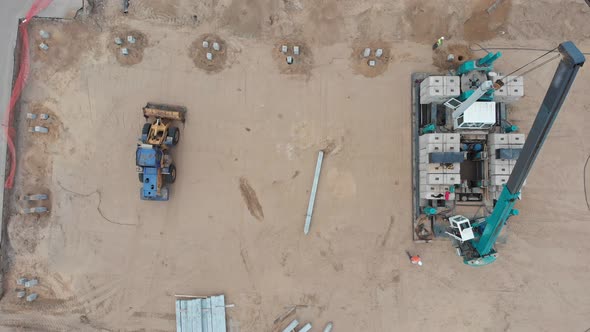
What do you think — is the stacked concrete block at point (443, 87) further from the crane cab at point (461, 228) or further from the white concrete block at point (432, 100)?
the crane cab at point (461, 228)

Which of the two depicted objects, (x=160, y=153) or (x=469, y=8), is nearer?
(x=160, y=153)

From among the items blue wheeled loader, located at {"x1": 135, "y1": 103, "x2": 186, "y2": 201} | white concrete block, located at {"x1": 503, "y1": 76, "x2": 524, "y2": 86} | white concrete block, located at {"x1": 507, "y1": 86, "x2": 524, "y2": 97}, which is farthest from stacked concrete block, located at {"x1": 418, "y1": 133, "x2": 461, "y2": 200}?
blue wheeled loader, located at {"x1": 135, "y1": 103, "x2": 186, "y2": 201}

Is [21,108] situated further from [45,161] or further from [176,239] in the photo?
[176,239]

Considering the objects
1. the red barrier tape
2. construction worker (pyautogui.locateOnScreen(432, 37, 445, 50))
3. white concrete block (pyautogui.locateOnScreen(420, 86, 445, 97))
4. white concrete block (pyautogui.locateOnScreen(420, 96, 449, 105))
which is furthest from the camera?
the red barrier tape

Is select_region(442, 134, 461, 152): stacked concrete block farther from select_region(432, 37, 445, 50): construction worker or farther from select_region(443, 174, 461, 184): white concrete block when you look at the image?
select_region(432, 37, 445, 50): construction worker

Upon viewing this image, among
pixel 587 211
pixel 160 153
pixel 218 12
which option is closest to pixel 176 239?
pixel 160 153

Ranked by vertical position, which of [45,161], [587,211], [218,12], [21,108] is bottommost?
[587,211]

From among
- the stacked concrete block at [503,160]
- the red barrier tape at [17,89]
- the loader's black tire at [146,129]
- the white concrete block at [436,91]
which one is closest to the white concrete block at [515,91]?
the stacked concrete block at [503,160]
